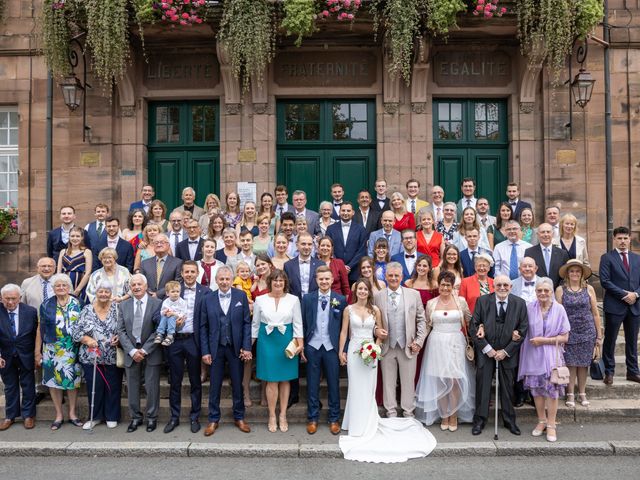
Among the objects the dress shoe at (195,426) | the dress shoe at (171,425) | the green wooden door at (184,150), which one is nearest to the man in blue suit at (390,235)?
the dress shoe at (195,426)

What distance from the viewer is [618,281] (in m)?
7.96

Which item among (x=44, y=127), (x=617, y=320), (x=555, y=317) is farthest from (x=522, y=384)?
(x=44, y=127)

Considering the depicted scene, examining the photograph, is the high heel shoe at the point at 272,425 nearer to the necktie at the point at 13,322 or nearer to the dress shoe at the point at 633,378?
the necktie at the point at 13,322

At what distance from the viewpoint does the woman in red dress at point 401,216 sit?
891 centimetres

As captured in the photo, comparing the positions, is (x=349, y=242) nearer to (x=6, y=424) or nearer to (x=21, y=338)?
(x=21, y=338)

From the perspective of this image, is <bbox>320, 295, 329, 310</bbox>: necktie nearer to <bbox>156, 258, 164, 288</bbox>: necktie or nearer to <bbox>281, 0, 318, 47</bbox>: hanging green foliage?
<bbox>156, 258, 164, 288</bbox>: necktie

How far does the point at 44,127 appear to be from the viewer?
11.6 meters

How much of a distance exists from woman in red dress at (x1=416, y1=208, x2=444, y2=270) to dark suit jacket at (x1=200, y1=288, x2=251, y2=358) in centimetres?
266

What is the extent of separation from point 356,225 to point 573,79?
545 cm

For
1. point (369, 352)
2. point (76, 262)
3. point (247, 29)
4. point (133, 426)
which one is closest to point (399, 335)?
point (369, 352)

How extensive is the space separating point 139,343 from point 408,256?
3551 millimetres

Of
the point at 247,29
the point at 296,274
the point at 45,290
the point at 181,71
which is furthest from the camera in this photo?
the point at 181,71

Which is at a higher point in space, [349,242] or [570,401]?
[349,242]

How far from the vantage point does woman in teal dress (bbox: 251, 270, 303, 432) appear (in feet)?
22.9
